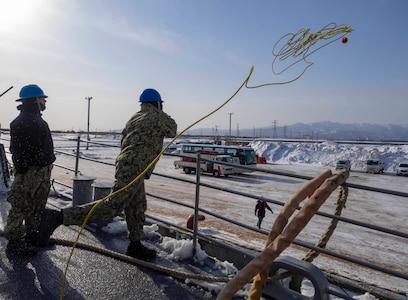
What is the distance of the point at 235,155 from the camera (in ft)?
96.7

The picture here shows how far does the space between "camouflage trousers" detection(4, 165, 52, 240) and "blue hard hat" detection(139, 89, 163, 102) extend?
1351 millimetres

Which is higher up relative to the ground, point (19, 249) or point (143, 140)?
point (143, 140)

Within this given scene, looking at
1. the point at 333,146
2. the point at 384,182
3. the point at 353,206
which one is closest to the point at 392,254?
the point at 353,206

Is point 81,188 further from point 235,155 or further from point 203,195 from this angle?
point 235,155

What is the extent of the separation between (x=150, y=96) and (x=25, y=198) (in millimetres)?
1700

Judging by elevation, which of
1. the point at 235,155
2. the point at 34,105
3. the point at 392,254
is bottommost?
the point at 392,254

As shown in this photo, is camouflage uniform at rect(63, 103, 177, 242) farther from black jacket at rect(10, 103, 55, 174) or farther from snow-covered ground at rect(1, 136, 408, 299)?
snow-covered ground at rect(1, 136, 408, 299)

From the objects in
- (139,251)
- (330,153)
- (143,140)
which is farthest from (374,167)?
(143,140)

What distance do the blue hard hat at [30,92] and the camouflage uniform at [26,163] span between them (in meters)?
0.06

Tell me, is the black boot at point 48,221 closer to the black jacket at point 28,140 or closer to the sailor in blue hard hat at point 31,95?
the black jacket at point 28,140

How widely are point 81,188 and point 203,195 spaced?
14.4 meters

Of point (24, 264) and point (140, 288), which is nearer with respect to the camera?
point (140, 288)

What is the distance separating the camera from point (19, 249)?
10.8 ft

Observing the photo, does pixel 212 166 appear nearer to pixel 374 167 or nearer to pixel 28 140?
pixel 374 167
